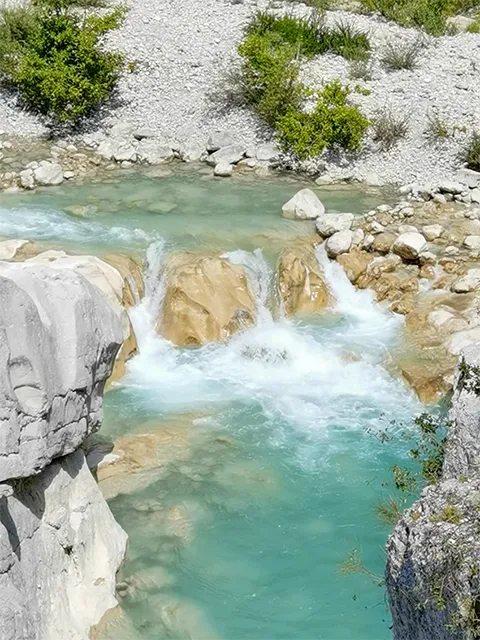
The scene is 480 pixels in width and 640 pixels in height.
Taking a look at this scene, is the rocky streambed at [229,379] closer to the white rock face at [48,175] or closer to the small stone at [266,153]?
the white rock face at [48,175]

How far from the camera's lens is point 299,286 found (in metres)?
A: 14.4

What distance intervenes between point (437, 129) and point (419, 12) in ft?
19.0

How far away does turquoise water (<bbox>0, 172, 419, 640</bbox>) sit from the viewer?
8.88 m

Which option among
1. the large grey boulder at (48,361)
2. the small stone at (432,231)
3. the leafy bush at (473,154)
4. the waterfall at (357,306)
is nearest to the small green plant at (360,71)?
the leafy bush at (473,154)

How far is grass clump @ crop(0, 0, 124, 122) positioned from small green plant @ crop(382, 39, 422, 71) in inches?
265

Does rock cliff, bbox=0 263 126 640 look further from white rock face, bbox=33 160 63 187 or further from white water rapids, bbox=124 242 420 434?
white rock face, bbox=33 160 63 187

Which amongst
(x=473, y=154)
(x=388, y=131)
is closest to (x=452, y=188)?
(x=473, y=154)

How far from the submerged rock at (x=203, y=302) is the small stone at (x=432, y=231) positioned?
3.76m

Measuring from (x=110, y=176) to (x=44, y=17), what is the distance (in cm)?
466

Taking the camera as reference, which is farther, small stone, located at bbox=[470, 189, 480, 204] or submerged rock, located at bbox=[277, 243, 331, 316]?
small stone, located at bbox=[470, 189, 480, 204]

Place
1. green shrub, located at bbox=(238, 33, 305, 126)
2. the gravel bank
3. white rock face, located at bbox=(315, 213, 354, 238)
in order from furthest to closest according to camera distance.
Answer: green shrub, located at bbox=(238, 33, 305, 126)
the gravel bank
white rock face, located at bbox=(315, 213, 354, 238)

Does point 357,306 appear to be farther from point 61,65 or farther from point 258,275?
point 61,65

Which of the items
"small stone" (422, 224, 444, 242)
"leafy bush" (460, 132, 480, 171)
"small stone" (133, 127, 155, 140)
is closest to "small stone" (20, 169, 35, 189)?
"small stone" (133, 127, 155, 140)

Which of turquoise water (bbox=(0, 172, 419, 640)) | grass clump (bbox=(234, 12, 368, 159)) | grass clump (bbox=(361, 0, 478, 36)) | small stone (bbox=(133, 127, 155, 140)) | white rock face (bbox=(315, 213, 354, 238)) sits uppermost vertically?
grass clump (bbox=(361, 0, 478, 36))
